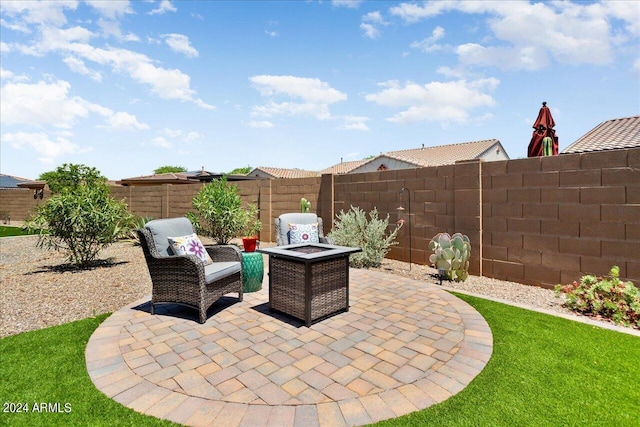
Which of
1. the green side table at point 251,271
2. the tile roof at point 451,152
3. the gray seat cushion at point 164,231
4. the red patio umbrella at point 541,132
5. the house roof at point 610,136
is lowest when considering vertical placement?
the green side table at point 251,271

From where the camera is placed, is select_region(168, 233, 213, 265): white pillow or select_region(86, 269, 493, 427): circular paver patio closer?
select_region(86, 269, 493, 427): circular paver patio

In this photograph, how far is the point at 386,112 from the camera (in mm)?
15297

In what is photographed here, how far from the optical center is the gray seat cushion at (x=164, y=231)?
389cm

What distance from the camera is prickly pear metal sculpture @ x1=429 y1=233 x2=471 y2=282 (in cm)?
529

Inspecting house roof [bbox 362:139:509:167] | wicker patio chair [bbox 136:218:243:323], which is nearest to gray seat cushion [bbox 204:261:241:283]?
wicker patio chair [bbox 136:218:243:323]

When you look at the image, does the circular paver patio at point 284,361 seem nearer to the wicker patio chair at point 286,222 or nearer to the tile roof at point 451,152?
the wicker patio chair at point 286,222

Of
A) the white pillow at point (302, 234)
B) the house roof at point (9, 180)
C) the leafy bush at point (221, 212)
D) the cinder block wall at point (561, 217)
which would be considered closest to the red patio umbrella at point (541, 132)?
the cinder block wall at point (561, 217)

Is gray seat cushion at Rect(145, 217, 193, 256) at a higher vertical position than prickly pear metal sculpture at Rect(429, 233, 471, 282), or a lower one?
higher

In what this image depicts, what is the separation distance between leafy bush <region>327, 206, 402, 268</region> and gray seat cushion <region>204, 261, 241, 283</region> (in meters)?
2.60

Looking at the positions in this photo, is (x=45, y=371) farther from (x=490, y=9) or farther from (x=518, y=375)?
(x=490, y=9)

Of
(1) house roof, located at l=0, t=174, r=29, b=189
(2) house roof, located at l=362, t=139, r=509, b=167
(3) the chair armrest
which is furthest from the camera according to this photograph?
(1) house roof, located at l=0, t=174, r=29, b=189

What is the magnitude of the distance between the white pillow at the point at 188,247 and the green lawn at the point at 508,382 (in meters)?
1.22

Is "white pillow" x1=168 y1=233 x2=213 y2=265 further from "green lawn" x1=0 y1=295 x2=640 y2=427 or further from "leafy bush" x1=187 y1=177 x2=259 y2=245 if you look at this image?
"leafy bush" x1=187 y1=177 x2=259 y2=245

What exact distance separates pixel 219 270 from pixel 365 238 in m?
3.61
